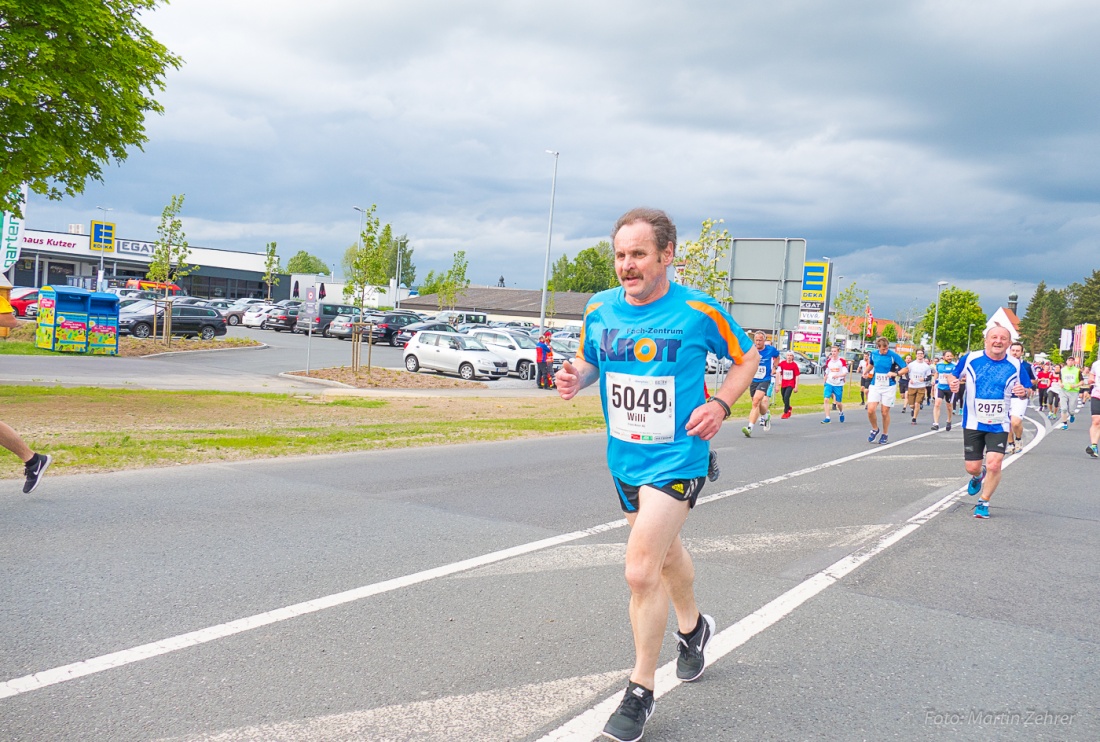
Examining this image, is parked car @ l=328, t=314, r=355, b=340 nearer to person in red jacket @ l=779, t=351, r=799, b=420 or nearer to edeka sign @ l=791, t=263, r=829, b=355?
edeka sign @ l=791, t=263, r=829, b=355

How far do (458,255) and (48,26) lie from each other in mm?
59995

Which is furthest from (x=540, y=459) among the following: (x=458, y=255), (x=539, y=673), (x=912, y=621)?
(x=458, y=255)

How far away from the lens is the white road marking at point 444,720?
10.4ft

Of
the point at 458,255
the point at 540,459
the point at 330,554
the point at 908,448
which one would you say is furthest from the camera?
the point at 458,255

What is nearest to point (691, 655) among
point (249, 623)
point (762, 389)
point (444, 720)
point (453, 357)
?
point (444, 720)

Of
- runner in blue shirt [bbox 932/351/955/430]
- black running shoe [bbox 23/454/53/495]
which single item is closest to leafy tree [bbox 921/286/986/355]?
runner in blue shirt [bbox 932/351/955/430]

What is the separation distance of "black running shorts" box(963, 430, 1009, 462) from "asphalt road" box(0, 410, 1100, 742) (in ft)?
2.10

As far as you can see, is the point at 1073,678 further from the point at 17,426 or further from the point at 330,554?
the point at 17,426

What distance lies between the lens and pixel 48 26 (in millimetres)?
13727

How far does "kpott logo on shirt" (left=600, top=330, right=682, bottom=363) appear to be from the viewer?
3.55 metres

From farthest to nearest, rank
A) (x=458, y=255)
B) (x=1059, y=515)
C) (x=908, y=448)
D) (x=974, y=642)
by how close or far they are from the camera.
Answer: (x=458, y=255) < (x=908, y=448) < (x=1059, y=515) < (x=974, y=642)

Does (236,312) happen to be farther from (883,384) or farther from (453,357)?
(883,384)

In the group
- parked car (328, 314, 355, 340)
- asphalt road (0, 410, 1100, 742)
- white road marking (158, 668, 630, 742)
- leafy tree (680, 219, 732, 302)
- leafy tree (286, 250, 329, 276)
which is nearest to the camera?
white road marking (158, 668, 630, 742)

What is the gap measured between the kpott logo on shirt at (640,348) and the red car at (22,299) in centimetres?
4330
